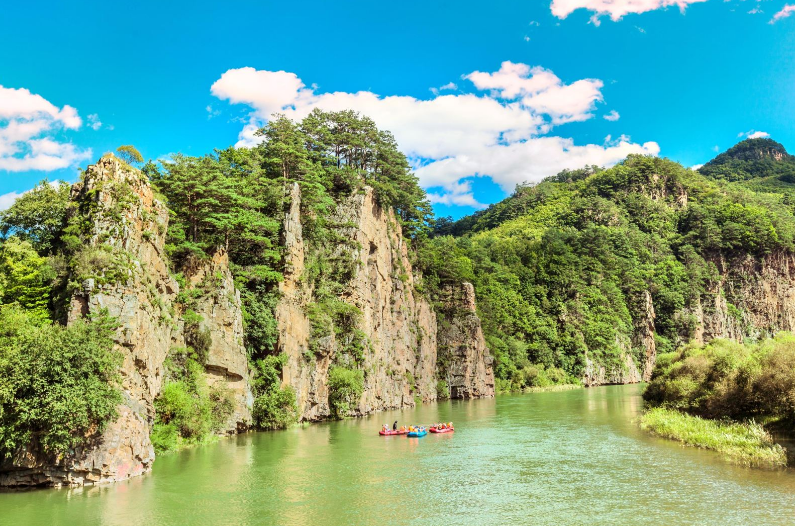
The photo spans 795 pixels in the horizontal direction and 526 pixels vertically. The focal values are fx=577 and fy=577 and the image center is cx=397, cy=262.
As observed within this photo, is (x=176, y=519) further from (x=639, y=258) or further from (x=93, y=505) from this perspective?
(x=639, y=258)

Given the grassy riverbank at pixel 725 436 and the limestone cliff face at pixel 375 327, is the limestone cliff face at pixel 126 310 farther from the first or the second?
the grassy riverbank at pixel 725 436

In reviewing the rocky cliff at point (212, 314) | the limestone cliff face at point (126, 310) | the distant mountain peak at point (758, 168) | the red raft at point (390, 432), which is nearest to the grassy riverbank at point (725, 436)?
the red raft at point (390, 432)

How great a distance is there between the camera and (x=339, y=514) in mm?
21406

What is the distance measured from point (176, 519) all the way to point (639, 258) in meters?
126

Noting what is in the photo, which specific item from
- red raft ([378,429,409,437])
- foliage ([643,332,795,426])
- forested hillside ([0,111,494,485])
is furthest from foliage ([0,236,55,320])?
foliage ([643,332,795,426])

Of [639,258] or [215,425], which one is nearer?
[215,425]

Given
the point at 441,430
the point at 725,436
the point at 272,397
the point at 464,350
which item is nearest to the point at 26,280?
the point at 272,397

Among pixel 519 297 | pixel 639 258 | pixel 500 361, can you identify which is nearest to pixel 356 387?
pixel 500 361

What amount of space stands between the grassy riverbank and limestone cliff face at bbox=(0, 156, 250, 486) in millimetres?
28998

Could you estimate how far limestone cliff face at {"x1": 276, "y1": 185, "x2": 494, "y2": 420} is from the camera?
47125 millimetres

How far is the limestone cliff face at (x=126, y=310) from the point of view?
24312 mm

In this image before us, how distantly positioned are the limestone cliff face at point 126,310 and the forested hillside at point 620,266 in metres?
56.0

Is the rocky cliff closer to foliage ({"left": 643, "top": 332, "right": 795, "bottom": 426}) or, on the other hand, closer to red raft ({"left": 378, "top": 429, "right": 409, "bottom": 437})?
red raft ({"left": 378, "top": 429, "right": 409, "bottom": 437})

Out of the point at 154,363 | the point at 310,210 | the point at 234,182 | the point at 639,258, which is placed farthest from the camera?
the point at 639,258
